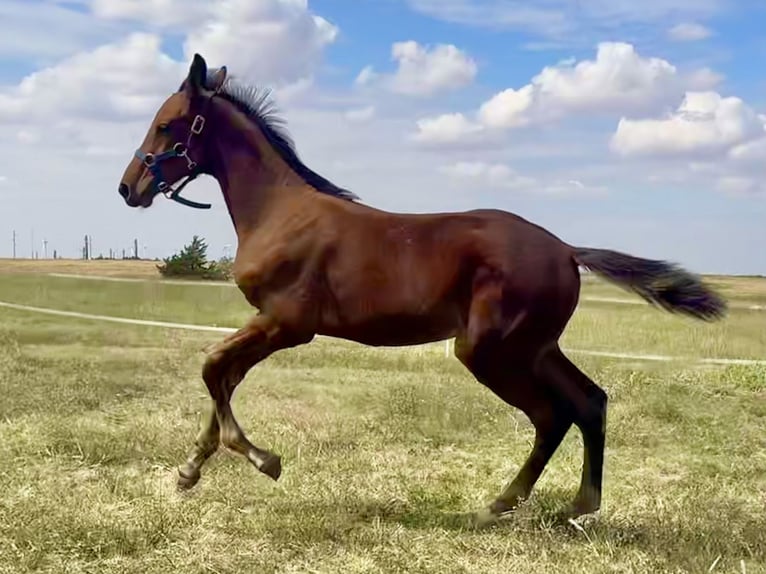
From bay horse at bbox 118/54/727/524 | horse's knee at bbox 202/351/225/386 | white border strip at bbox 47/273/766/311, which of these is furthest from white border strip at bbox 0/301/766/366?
horse's knee at bbox 202/351/225/386

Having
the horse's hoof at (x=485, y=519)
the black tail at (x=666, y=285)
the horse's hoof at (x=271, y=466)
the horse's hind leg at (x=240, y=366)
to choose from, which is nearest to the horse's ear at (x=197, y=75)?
the horse's hind leg at (x=240, y=366)

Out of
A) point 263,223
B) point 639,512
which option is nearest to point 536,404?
point 639,512

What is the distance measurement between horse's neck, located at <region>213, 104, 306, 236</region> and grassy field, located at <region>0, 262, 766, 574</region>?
1.64 meters

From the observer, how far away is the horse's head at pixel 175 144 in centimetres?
466

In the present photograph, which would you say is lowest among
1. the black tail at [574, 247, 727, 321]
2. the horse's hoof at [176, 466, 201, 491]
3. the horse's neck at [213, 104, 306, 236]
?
the horse's hoof at [176, 466, 201, 491]

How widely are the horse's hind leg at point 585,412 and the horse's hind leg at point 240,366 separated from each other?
4.23ft

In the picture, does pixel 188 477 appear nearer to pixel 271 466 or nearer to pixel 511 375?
pixel 271 466

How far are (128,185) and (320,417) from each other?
343 cm

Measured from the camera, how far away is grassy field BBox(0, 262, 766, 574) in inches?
163

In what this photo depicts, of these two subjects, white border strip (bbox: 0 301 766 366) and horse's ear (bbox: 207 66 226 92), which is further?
white border strip (bbox: 0 301 766 366)

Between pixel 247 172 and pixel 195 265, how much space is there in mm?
6662

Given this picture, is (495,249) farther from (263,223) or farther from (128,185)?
(128,185)

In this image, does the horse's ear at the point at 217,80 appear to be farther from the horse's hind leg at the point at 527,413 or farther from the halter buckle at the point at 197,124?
the horse's hind leg at the point at 527,413

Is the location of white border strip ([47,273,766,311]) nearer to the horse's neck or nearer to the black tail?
the black tail
